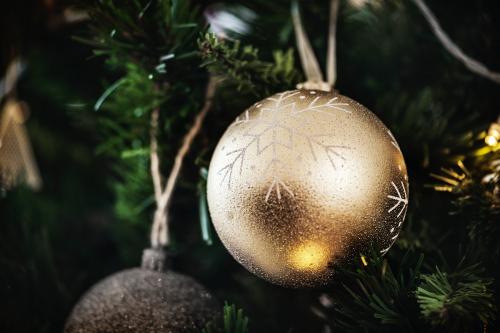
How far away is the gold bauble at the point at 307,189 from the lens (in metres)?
0.35

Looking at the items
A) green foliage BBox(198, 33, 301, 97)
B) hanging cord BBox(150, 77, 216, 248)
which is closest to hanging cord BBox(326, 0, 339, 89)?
green foliage BBox(198, 33, 301, 97)

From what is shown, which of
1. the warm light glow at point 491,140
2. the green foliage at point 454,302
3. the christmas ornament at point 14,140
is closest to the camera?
the green foliage at point 454,302

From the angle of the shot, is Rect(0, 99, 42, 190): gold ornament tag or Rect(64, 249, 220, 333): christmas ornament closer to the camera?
Rect(64, 249, 220, 333): christmas ornament

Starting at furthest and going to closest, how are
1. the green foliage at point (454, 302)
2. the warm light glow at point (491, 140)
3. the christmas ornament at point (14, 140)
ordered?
the christmas ornament at point (14, 140)
the warm light glow at point (491, 140)
the green foliage at point (454, 302)

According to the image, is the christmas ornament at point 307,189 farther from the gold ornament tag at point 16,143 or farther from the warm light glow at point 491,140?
the gold ornament tag at point 16,143

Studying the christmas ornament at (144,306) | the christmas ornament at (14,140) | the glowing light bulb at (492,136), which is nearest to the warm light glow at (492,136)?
the glowing light bulb at (492,136)

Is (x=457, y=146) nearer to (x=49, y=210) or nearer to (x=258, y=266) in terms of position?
(x=258, y=266)

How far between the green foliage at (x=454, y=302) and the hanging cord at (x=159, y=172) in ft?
1.01

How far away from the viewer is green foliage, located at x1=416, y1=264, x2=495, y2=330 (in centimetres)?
32

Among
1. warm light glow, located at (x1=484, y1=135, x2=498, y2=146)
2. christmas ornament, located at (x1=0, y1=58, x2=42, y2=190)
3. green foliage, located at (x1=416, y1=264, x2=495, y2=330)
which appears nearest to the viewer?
green foliage, located at (x1=416, y1=264, x2=495, y2=330)

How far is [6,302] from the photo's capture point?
0.50 m

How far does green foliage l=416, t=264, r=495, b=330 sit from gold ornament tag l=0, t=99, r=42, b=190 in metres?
0.75

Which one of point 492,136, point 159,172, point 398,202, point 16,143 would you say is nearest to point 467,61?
point 492,136

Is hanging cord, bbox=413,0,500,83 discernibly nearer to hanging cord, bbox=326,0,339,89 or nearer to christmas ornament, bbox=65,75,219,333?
hanging cord, bbox=326,0,339,89
